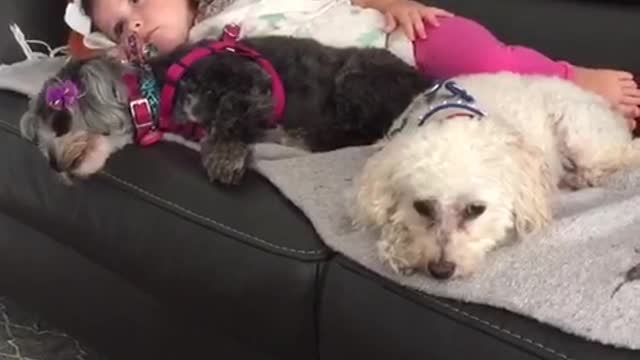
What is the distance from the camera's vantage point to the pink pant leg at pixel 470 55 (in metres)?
1.98

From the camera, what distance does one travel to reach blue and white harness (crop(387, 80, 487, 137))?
1645mm

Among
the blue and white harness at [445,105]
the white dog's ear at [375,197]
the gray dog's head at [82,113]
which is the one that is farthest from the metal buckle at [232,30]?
the white dog's ear at [375,197]

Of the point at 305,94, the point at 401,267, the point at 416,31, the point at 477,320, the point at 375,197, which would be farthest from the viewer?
the point at 416,31

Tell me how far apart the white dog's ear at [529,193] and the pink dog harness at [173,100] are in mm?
A: 530

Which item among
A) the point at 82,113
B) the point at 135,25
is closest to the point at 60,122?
the point at 82,113

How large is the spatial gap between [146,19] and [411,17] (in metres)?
0.53

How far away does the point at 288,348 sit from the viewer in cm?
160

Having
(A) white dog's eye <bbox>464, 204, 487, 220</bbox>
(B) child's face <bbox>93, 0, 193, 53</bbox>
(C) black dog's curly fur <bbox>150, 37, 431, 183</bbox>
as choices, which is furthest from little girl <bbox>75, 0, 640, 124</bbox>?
(A) white dog's eye <bbox>464, 204, 487, 220</bbox>

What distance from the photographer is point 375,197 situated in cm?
157

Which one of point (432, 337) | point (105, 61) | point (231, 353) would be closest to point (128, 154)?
point (105, 61)

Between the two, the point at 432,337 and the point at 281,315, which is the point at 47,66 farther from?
the point at 432,337

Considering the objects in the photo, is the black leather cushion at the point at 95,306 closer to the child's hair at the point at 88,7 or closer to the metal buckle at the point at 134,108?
the metal buckle at the point at 134,108

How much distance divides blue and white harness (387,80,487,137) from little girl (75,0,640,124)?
0.28 metres

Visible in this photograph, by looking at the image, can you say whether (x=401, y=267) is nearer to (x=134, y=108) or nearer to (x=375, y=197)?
(x=375, y=197)
